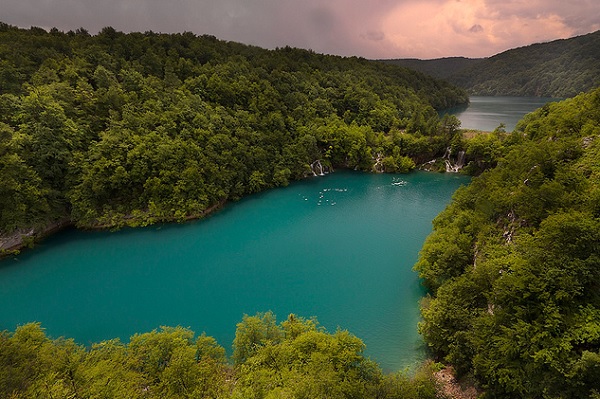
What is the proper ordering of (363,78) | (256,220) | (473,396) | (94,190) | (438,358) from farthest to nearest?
(363,78) → (256,220) → (94,190) → (438,358) → (473,396)

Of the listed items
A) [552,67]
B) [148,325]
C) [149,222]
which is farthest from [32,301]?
[552,67]

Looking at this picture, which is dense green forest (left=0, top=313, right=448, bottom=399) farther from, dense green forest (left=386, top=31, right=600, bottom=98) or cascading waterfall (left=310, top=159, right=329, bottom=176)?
dense green forest (left=386, top=31, right=600, bottom=98)

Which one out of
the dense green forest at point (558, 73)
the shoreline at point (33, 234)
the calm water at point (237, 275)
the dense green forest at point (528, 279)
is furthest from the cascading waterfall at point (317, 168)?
the dense green forest at point (558, 73)

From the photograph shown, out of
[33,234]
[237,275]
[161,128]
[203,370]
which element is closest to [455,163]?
[237,275]

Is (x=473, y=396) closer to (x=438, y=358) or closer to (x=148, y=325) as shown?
(x=438, y=358)

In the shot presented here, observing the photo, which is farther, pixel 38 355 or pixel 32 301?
pixel 32 301

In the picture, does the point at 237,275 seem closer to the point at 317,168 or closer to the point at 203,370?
the point at 203,370

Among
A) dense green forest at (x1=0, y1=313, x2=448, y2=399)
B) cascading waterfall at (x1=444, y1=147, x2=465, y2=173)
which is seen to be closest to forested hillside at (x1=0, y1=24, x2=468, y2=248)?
cascading waterfall at (x1=444, y1=147, x2=465, y2=173)

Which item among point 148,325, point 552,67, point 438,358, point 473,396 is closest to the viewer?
point 473,396
